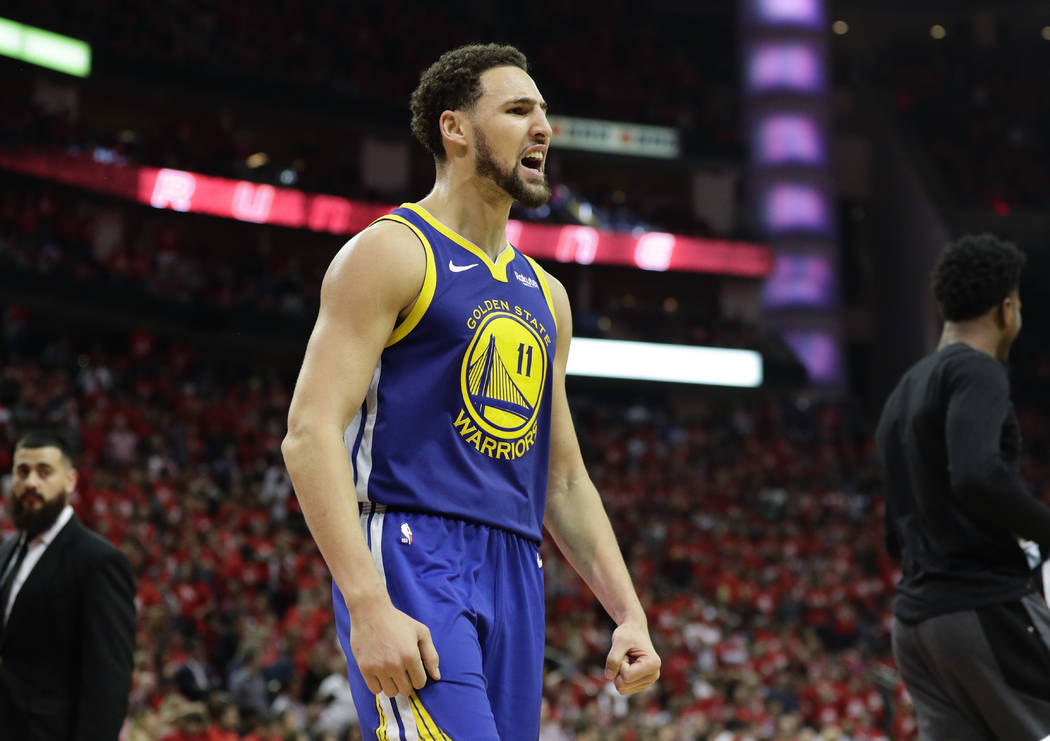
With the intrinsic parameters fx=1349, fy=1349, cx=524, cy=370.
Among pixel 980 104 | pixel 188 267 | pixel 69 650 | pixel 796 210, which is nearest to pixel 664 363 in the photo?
pixel 796 210

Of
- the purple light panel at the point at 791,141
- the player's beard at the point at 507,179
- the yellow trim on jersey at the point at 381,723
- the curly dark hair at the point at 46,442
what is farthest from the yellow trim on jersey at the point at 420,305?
the purple light panel at the point at 791,141

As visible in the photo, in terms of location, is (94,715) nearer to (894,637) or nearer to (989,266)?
(894,637)

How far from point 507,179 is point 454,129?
0.66 feet

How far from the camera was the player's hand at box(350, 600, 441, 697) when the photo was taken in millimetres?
2664

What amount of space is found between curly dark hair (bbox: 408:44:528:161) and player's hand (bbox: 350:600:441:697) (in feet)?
3.76

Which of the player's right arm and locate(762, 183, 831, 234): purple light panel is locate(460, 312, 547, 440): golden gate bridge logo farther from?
locate(762, 183, 831, 234): purple light panel

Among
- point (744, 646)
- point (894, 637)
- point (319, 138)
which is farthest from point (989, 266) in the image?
point (319, 138)

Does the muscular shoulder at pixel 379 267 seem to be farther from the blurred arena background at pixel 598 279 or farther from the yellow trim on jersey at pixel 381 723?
the blurred arena background at pixel 598 279

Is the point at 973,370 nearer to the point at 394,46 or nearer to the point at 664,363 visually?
the point at 664,363

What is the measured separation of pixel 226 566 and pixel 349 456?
1209 centimetres

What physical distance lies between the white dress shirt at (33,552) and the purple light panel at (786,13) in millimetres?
31499

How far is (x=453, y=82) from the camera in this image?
3256mm

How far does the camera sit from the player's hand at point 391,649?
2664mm

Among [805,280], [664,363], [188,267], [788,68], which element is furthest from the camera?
[788,68]
